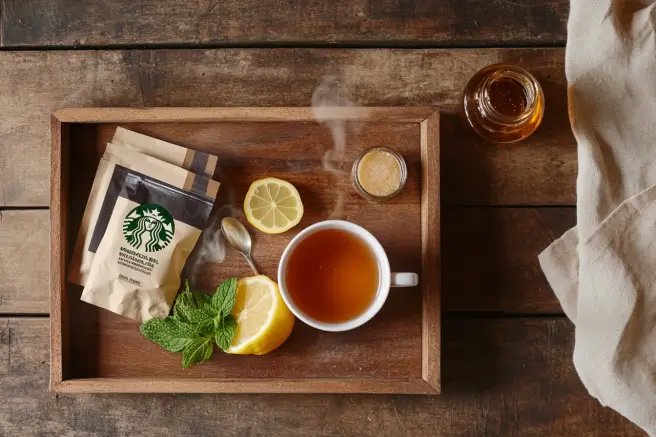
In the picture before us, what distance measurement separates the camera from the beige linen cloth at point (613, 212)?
0.92 m

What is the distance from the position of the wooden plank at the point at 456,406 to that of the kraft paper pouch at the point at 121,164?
0.25 meters

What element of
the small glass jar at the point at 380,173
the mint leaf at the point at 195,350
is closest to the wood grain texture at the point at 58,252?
the mint leaf at the point at 195,350

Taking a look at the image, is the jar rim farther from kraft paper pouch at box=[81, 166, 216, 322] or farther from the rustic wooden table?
kraft paper pouch at box=[81, 166, 216, 322]

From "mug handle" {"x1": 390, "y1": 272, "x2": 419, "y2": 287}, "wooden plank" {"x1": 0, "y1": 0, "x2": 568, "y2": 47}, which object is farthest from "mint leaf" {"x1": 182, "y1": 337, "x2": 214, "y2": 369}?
"wooden plank" {"x1": 0, "y1": 0, "x2": 568, "y2": 47}

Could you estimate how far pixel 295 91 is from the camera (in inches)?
40.5

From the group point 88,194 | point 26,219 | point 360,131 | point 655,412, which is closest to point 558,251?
point 655,412

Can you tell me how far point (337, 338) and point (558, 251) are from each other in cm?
41

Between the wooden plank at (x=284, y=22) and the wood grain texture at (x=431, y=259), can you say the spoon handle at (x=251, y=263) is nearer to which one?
the wood grain texture at (x=431, y=259)

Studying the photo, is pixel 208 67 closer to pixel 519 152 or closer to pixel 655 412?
pixel 519 152

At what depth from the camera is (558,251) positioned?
0.98m

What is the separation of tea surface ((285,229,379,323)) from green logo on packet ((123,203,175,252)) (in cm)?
23

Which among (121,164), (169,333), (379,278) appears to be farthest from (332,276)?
(121,164)

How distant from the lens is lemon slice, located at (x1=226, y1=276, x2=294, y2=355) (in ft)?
3.04

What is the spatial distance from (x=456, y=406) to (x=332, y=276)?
0.34m
